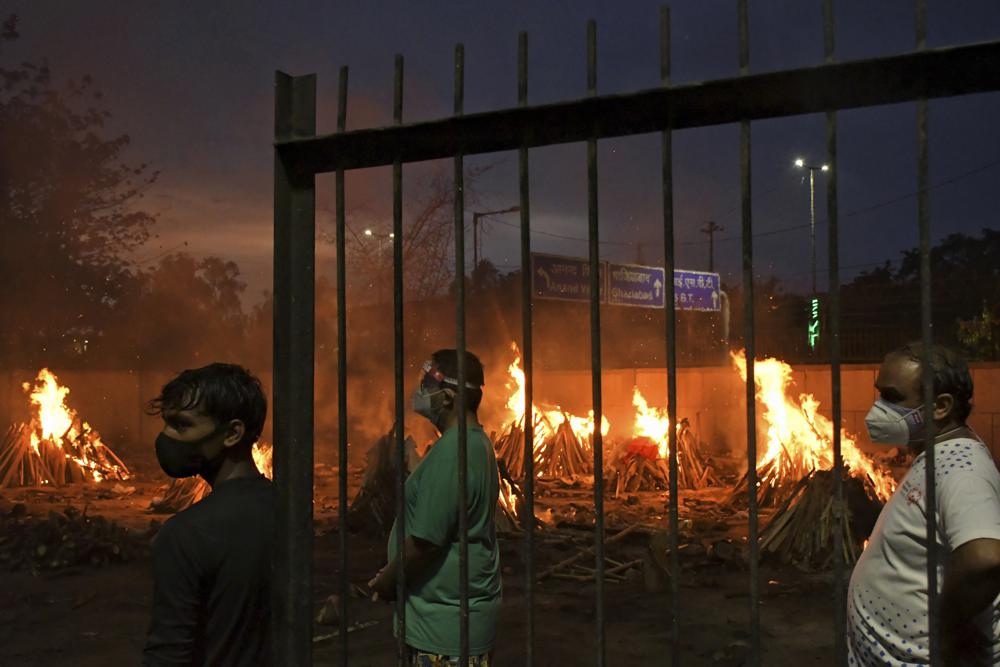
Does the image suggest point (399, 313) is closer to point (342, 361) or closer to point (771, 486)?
point (342, 361)

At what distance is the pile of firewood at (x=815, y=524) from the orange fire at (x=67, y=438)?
12.9m

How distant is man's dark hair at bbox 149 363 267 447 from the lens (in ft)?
8.41

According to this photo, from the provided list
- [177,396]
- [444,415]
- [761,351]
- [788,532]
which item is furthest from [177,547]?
[761,351]

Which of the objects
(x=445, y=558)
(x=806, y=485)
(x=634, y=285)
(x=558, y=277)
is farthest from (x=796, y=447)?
(x=445, y=558)

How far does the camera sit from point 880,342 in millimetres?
17797

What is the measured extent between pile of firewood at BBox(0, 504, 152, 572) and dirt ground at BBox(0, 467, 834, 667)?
14 centimetres

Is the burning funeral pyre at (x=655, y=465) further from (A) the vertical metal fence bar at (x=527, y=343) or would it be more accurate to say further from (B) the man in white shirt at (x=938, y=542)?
(A) the vertical metal fence bar at (x=527, y=343)

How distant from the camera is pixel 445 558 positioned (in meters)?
3.05

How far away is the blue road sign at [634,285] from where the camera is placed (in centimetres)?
1720

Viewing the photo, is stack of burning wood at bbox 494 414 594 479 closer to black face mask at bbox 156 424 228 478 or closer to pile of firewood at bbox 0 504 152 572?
pile of firewood at bbox 0 504 152 572

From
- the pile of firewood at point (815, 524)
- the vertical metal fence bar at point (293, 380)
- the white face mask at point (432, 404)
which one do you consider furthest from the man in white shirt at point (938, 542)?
the pile of firewood at point (815, 524)

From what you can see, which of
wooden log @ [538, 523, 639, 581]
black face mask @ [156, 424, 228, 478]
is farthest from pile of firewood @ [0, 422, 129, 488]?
black face mask @ [156, 424, 228, 478]

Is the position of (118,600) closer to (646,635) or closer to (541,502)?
(646,635)

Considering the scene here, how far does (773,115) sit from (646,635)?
552cm
